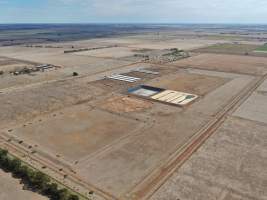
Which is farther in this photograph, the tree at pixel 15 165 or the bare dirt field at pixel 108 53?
the bare dirt field at pixel 108 53

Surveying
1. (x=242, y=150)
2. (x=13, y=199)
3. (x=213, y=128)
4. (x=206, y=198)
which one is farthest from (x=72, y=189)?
(x=213, y=128)

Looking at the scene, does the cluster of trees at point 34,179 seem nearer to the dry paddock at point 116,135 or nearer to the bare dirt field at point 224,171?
the dry paddock at point 116,135

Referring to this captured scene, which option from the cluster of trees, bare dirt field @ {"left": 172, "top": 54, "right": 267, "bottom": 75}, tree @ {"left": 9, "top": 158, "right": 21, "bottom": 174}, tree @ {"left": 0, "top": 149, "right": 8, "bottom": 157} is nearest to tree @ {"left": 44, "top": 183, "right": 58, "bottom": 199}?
the cluster of trees

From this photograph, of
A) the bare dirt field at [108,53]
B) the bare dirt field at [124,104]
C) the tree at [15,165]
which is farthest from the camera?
the bare dirt field at [108,53]

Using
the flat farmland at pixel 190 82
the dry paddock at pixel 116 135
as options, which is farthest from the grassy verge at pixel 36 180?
the flat farmland at pixel 190 82

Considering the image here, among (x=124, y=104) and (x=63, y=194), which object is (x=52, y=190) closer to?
(x=63, y=194)

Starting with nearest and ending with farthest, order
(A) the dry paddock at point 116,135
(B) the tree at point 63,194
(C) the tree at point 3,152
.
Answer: (B) the tree at point 63,194 < (A) the dry paddock at point 116,135 < (C) the tree at point 3,152

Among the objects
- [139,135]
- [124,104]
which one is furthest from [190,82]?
[139,135]

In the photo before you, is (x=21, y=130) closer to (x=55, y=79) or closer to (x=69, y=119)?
(x=69, y=119)
